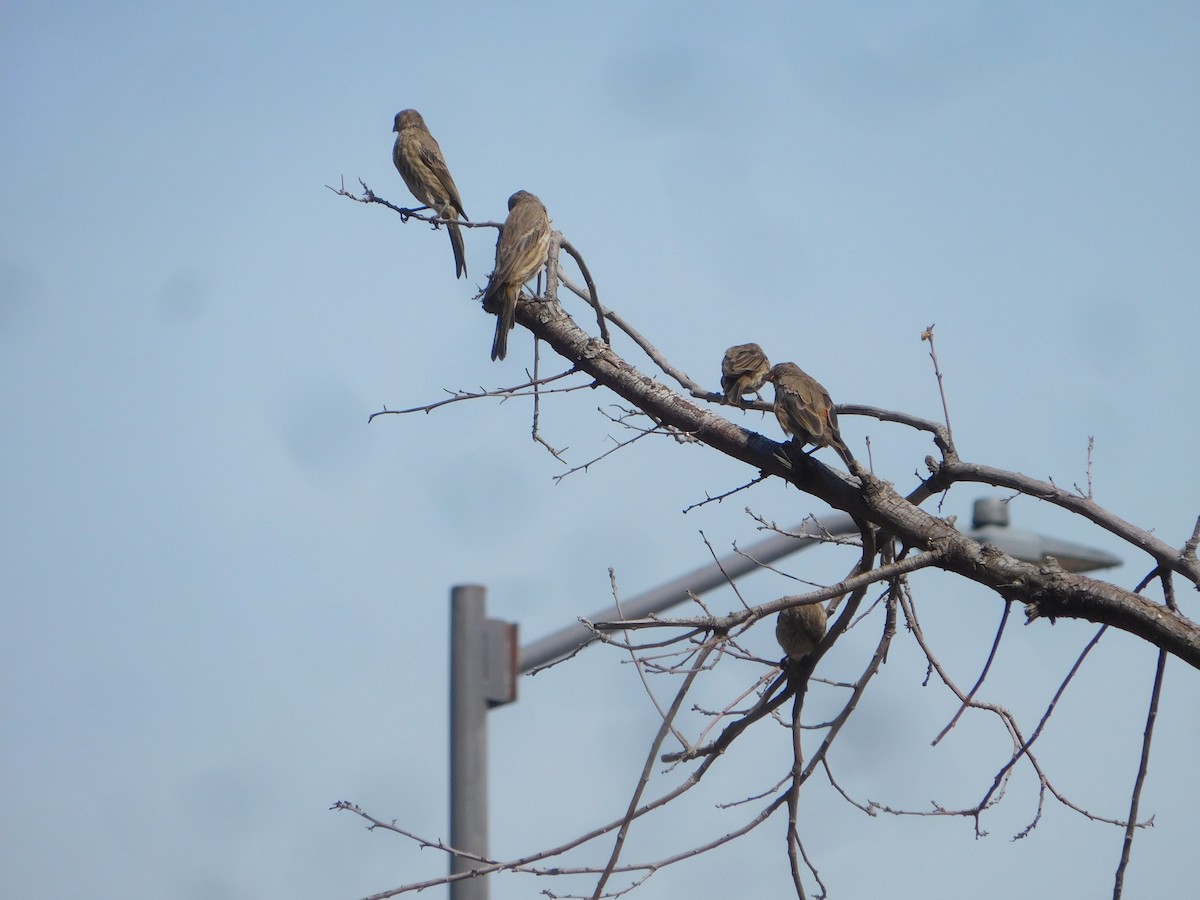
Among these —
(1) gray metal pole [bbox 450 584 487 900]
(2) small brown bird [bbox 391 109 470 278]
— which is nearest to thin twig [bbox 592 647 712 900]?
(1) gray metal pole [bbox 450 584 487 900]

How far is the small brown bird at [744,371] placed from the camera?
619 cm

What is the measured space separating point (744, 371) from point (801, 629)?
3.68 ft

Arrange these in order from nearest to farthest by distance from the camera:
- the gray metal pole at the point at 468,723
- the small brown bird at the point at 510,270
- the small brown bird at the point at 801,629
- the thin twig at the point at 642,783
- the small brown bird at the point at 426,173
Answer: the thin twig at the point at 642,783, the small brown bird at the point at 801,629, the small brown bird at the point at 510,270, the gray metal pole at the point at 468,723, the small brown bird at the point at 426,173

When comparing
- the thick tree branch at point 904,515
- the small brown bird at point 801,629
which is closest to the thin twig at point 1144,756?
the thick tree branch at point 904,515

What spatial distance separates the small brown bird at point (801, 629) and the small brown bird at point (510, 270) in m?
1.68

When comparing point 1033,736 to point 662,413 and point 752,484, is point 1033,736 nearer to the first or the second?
point 752,484

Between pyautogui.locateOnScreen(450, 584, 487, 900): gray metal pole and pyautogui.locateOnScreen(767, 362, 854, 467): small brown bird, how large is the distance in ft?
11.2

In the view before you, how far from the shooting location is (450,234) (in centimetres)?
920

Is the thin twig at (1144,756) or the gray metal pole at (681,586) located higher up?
the gray metal pole at (681,586)

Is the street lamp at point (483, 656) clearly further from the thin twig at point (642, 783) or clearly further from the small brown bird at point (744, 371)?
the thin twig at point (642, 783)

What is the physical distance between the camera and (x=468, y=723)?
27.3 ft

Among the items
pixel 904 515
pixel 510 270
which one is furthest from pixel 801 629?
pixel 510 270

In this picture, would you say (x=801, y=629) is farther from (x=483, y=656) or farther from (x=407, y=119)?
(x=407, y=119)

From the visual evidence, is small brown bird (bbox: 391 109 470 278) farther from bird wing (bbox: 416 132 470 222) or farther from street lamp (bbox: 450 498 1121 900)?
street lamp (bbox: 450 498 1121 900)
